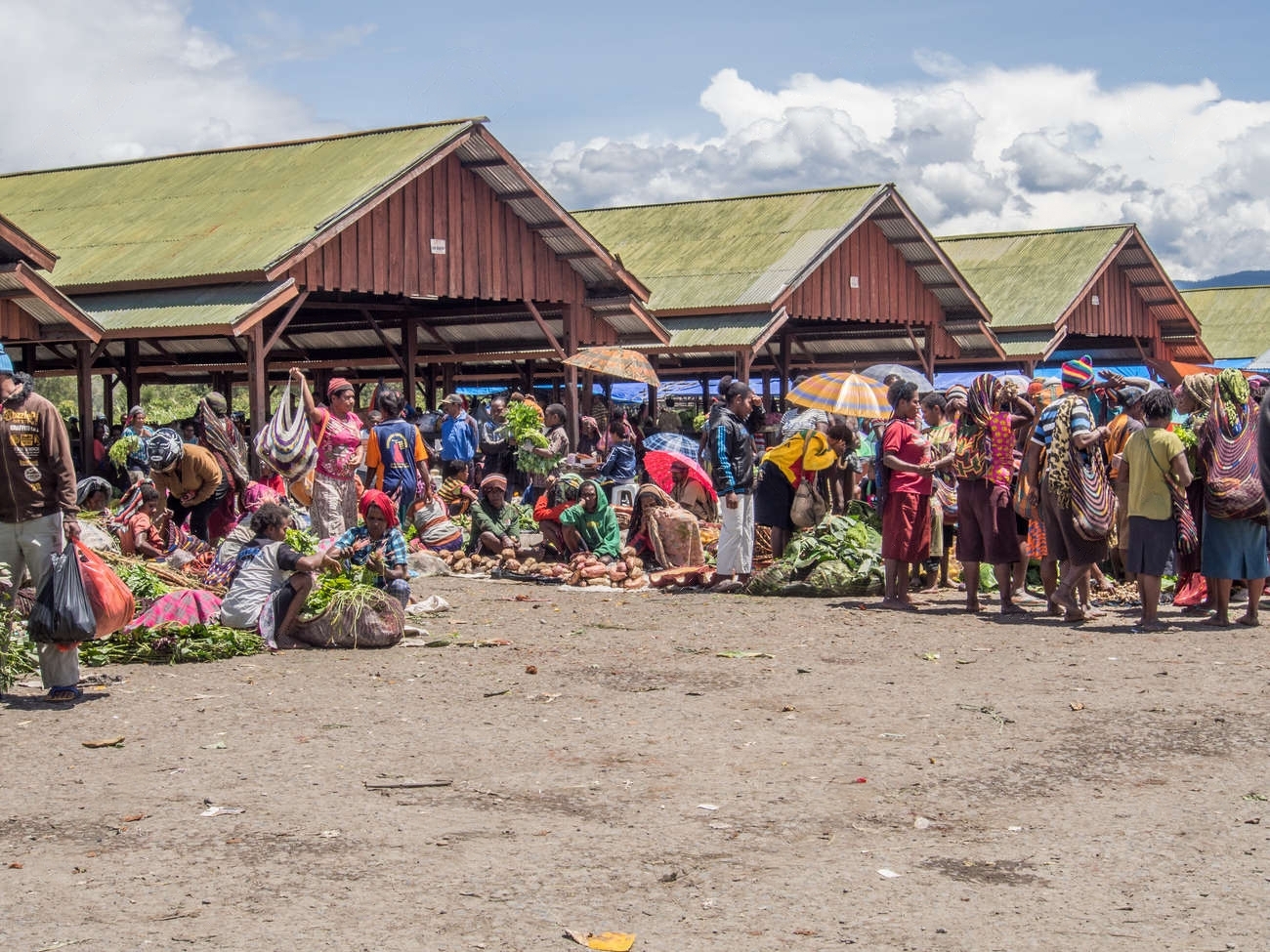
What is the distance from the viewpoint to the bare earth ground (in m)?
4.85

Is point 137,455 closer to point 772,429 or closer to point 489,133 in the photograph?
point 489,133

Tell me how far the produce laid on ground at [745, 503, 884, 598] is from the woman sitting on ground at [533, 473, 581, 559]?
2.47 metres

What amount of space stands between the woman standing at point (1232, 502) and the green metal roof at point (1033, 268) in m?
20.0

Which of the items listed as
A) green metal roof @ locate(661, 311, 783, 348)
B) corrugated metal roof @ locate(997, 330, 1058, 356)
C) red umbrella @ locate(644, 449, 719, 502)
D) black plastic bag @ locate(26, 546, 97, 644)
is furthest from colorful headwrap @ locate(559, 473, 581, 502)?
corrugated metal roof @ locate(997, 330, 1058, 356)

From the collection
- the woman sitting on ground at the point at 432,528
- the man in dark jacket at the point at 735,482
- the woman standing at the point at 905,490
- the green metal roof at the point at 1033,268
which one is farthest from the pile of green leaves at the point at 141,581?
the green metal roof at the point at 1033,268

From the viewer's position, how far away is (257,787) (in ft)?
21.2

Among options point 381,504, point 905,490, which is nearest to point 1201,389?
point 905,490

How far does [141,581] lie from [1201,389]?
7.63 m

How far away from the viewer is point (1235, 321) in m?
40.6

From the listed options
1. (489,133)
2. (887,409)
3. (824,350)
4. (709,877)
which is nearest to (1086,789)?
(709,877)

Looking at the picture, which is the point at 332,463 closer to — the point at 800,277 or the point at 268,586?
the point at 268,586

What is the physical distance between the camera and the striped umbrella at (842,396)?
14625 millimetres

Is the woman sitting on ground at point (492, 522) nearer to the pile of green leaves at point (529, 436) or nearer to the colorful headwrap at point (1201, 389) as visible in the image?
the pile of green leaves at point (529, 436)

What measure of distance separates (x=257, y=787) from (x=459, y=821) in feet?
3.35
